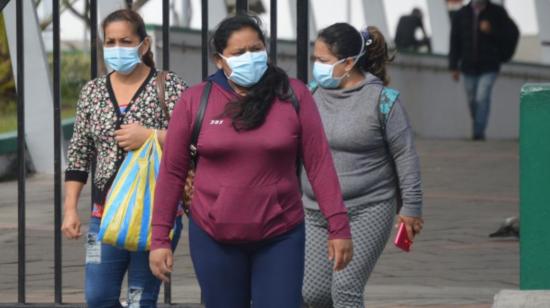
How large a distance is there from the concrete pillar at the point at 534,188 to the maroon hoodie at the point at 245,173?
6.38 ft

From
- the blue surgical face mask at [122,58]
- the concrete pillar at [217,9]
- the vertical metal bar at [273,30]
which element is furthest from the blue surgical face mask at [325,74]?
the concrete pillar at [217,9]

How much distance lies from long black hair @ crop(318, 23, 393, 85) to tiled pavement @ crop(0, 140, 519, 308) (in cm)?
186

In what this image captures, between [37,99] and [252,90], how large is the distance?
1082 cm

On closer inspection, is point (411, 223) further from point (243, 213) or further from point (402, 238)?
point (243, 213)

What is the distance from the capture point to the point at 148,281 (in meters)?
6.35

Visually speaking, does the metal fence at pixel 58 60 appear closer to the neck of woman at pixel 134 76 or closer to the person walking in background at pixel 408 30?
the neck of woman at pixel 134 76

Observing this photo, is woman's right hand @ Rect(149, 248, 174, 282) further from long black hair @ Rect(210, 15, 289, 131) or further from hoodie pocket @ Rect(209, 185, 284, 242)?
long black hair @ Rect(210, 15, 289, 131)

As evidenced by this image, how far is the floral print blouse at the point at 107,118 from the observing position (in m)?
6.29

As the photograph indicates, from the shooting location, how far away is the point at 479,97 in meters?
20.6

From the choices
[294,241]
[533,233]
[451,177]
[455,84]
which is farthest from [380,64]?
[455,84]

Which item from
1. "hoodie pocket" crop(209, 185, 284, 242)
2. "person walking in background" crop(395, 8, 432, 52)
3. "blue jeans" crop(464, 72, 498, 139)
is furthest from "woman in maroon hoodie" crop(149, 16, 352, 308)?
"person walking in background" crop(395, 8, 432, 52)

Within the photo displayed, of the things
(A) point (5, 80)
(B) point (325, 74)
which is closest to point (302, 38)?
(B) point (325, 74)

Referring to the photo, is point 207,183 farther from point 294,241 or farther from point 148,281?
point 148,281

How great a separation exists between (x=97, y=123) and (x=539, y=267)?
2.20 m
